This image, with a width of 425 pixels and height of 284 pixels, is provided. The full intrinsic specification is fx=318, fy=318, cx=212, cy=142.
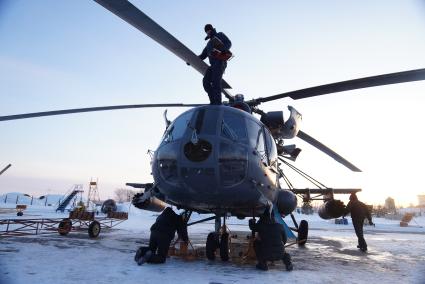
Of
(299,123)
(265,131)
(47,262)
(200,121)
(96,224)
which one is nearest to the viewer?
(47,262)

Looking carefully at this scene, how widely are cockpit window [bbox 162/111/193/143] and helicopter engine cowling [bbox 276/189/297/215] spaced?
3.36 metres

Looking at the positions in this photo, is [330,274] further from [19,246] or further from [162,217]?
[19,246]

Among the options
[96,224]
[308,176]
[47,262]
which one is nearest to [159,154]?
[47,262]

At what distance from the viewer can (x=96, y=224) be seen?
11297 mm

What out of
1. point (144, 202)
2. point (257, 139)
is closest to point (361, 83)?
point (257, 139)

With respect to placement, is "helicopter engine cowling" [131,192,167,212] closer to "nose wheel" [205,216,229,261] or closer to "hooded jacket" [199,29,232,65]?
"nose wheel" [205,216,229,261]

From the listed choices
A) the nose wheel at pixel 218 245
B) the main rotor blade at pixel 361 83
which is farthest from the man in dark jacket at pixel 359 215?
the nose wheel at pixel 218 245

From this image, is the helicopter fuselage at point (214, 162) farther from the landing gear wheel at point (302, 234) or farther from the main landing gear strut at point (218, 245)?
the landing gear wheel at point (302, 234)

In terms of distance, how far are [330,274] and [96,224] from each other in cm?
831

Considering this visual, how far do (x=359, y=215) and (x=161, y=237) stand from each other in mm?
7430

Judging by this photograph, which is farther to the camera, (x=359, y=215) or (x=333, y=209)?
(x=333, y=209)

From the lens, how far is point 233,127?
6.32m

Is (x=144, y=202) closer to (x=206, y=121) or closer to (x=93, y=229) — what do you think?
(x=93, y=229)

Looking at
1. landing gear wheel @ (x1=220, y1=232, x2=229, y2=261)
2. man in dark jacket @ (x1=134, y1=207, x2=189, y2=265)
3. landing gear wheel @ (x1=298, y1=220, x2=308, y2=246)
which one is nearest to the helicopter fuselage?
man in dark jacket @ (x1=134, y1=207, x2=189, y2=265)
